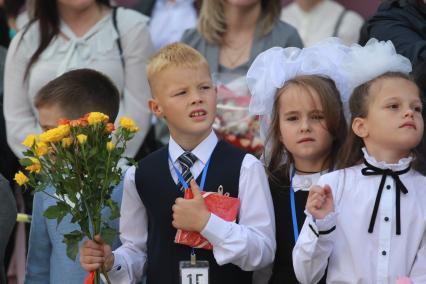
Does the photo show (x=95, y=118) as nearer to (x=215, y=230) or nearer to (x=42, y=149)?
(x=42, y=149)

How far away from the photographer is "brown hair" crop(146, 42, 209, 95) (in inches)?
191

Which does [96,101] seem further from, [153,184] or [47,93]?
[153,184]

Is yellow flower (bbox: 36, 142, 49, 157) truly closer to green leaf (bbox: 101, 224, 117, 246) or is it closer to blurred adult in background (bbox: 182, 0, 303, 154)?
green leaf (bbox: 101, 224, 117, 246)

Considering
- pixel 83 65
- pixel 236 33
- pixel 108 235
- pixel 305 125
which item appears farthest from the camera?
pixel 236 33

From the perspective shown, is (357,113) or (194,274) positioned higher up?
(357,113)

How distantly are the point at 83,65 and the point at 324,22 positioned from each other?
1.76 meters

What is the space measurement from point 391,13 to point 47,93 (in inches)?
68.8

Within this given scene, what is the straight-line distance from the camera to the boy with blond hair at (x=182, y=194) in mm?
4539

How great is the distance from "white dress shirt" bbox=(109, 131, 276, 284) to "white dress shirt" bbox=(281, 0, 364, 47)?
2475 millimetres

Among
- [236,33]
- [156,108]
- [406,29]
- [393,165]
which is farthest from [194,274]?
[236,33]

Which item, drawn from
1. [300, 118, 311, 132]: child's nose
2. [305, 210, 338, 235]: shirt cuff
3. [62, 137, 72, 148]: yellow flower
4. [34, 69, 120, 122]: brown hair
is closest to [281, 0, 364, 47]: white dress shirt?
[34, 69, 120, 122]: brown hair

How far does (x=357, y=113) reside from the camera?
15.4 ft

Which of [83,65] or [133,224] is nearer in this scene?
[133,224]

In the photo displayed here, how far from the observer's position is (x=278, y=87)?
5047mm
